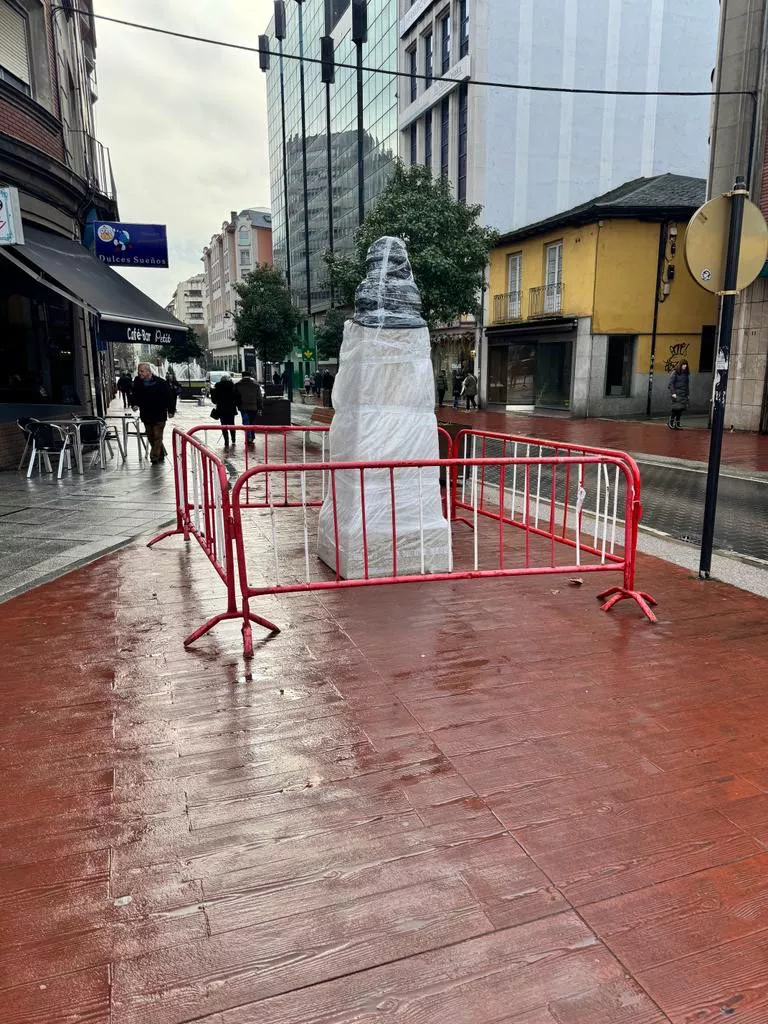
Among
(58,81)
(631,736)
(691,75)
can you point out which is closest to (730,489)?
(631,736)

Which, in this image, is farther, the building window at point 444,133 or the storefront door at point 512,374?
the building window at point 444,133

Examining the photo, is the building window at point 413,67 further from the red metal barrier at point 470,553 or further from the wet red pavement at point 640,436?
the red metal barrier at point 470,553

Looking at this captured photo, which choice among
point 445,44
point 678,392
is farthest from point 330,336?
point 678,392

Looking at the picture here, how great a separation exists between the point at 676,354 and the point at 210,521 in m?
22.8

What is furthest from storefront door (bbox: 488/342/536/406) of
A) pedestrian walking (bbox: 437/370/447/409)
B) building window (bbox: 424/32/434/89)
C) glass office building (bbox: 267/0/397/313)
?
building window (bbox: 424/32/434/89)

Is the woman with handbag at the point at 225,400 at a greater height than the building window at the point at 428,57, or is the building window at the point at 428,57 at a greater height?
the building window at the point at 428,57

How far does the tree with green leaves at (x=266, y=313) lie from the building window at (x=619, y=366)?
2628 centimetres

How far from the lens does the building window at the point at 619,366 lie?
2462 centimetres

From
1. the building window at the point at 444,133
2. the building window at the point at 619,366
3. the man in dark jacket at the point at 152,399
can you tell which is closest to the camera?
the man in dark jacket at the point at 152,399

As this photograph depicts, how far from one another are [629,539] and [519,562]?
1.54 m

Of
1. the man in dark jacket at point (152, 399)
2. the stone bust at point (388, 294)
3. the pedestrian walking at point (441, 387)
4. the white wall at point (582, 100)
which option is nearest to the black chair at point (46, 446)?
the man in dark jacket at point (152, 399)

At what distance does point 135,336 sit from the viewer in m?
13.2

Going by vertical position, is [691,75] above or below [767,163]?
above

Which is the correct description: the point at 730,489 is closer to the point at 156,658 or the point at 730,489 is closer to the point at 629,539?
the point at 629,539
